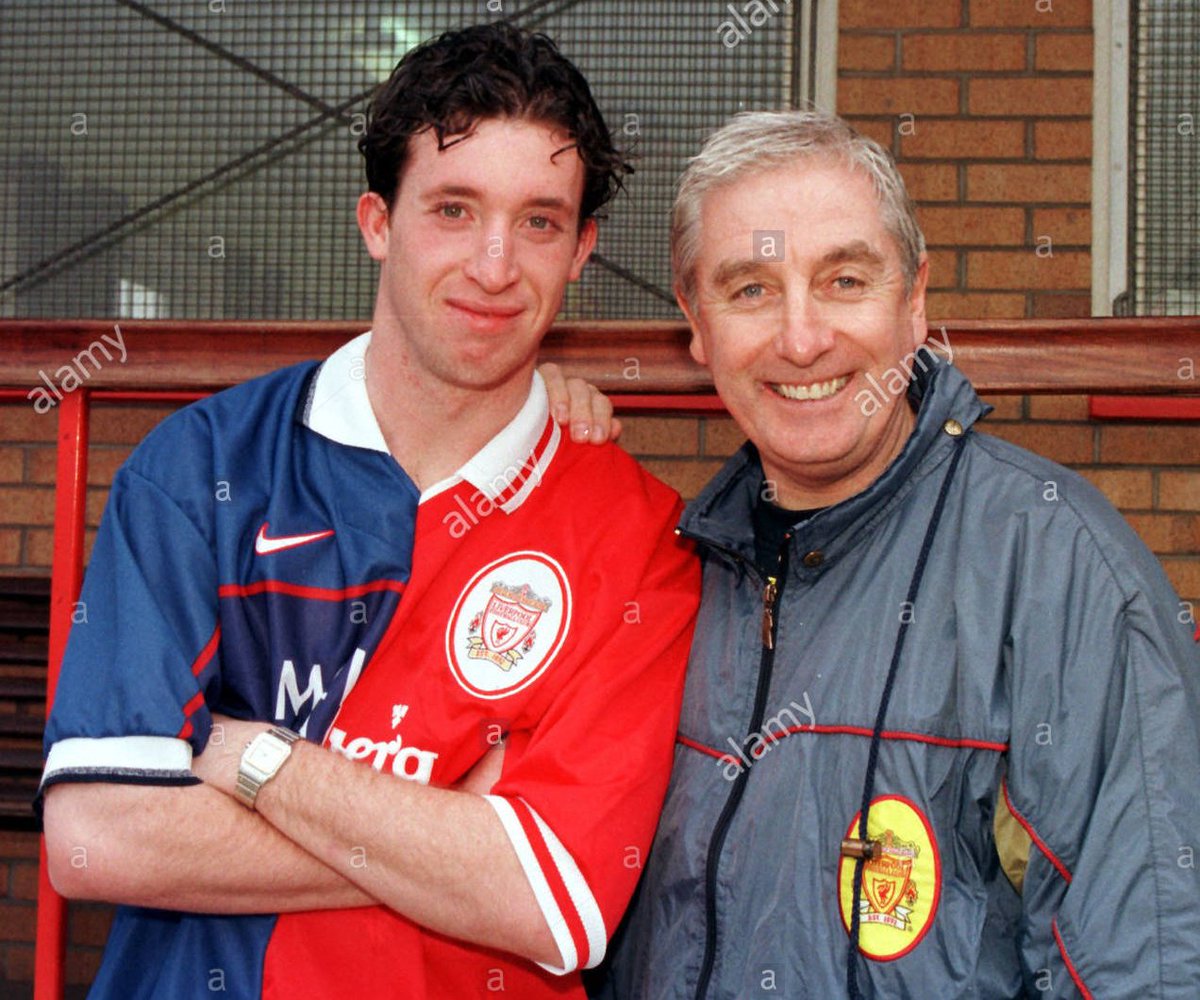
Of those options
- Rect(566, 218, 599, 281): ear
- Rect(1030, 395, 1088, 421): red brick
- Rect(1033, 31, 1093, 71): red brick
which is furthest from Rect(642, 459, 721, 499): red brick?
Rect(566, 218, 599, 281): ear

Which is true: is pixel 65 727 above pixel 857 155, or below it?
below

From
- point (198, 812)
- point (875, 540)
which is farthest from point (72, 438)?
point (875, 540)

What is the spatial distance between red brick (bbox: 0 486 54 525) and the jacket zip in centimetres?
302

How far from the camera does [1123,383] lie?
175 cm

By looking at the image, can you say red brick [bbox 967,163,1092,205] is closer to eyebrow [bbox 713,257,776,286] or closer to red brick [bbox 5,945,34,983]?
eyebrow [bbox 713,257,776,286]

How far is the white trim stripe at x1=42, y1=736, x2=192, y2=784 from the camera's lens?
1525 millimetres

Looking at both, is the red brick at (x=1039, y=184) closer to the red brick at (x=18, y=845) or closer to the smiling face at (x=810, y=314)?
the smiling face at (x=810, y=314)

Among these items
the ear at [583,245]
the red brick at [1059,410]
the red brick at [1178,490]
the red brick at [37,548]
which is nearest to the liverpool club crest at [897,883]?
the ear at [583,245]

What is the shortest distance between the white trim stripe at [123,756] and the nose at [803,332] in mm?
896

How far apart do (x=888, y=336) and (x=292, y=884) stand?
3.32 ft

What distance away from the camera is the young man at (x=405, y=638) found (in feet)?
5.01

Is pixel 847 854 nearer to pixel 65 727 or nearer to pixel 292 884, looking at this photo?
pixel 292 884

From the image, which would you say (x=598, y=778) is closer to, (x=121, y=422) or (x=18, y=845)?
(x=121, y=422)

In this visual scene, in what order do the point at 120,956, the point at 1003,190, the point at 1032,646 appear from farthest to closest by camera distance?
the point at 1003,190 < the point at 120,956 < the point at 1032,646
